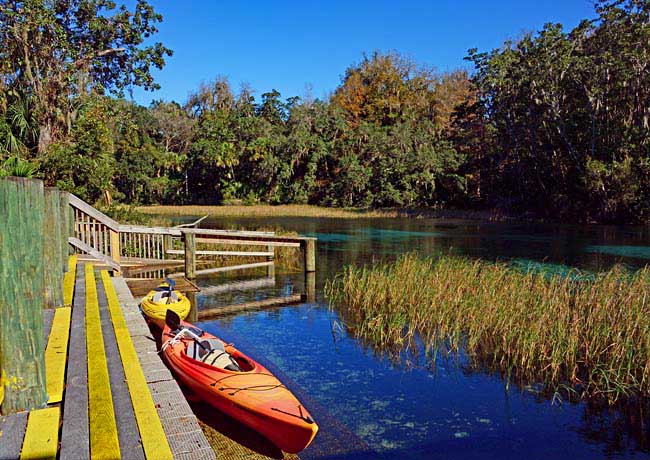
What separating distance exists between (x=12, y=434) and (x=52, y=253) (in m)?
3.39

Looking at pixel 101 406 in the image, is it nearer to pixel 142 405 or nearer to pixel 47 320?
pixel 142 405

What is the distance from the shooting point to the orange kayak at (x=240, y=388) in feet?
17.2

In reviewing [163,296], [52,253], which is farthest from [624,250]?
[52,253]

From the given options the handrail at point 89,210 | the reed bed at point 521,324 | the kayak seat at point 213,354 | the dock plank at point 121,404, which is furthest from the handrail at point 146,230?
the dock plank at point 121,404

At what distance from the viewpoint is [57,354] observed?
488 cm

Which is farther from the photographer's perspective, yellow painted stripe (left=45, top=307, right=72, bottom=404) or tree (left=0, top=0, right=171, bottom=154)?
tree (left=0, top=0, right=171, bottom=154)

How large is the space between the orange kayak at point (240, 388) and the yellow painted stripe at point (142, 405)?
0.79 m

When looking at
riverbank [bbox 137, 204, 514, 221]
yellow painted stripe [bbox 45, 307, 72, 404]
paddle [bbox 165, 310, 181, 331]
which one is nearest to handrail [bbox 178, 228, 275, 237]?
paddle [bbox 165, 310, 181, 331]

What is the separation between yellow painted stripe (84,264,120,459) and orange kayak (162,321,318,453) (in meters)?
1.08

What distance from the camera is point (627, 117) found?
36000 millimetres

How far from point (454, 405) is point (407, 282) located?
502cm

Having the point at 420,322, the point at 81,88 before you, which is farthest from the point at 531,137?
the point at 420,322

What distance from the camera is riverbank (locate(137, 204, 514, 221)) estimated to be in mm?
45125

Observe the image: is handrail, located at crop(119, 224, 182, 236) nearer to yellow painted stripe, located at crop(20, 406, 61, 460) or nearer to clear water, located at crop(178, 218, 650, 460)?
clear water, located at crop(178, 218, 650, 460)
